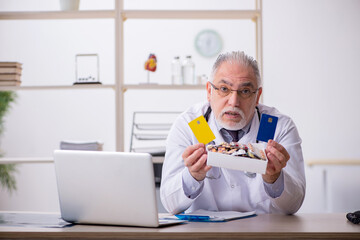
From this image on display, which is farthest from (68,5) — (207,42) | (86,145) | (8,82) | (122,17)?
(207,42)

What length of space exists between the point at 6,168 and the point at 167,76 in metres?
1.74

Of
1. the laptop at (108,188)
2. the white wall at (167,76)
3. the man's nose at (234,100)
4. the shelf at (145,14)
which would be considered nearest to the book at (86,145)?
the shelf at (145,14)

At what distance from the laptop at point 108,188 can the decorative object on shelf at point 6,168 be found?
10.00 ft

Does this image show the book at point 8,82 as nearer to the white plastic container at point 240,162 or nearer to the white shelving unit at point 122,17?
the white shelving unit at point 122,17

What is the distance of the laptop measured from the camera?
1.32 metres

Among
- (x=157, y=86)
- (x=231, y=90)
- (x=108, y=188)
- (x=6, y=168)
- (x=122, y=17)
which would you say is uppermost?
(x=122, y=17)

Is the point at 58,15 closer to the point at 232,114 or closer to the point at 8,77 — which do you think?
the point at 8,77

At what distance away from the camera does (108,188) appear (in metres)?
1.36

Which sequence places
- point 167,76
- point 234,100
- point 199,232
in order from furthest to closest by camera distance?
1. point 167,76
2. point 234,100
3. point 199,232

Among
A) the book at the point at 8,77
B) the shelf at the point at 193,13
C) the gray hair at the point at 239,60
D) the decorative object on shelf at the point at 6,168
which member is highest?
the shelf at the point at 193,13

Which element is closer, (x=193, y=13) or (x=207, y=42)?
(x=193, y=13)

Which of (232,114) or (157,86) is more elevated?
(157,86)

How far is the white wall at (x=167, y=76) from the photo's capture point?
4.50 metres

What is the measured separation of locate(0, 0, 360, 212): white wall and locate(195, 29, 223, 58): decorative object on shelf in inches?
2.4
